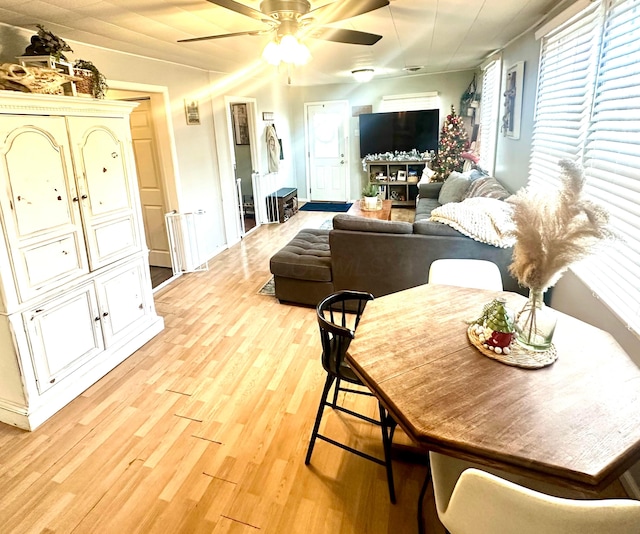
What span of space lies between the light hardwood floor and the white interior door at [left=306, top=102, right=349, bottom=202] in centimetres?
540

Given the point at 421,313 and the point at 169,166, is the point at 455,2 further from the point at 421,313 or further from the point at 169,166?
the point at 169,166

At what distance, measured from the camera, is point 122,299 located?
2916mm

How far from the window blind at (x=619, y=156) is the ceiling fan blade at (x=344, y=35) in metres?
1.27

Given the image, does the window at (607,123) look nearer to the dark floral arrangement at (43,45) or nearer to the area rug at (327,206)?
the dark floral arrangement at (43,45)

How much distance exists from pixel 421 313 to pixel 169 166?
141 inches

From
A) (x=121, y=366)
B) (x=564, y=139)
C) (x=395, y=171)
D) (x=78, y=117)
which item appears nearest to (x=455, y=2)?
(x=564, y=139)

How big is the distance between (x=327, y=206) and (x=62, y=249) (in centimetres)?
587

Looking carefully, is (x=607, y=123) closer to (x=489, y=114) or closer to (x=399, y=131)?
(x=489, y=114)

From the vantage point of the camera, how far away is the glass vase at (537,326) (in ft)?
4.59

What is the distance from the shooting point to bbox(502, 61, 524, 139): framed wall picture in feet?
12.5

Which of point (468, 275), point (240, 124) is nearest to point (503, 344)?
point (468, 275)

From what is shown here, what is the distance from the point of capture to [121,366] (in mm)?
2863

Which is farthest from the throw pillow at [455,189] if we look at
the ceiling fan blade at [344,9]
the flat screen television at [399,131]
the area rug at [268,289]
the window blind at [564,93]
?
the ceiling fan blade at [344,9]

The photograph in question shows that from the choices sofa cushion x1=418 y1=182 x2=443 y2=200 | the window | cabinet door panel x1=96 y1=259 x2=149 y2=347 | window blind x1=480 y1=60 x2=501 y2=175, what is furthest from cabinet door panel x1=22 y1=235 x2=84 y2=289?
sofa cushion x1=418 y1=182 x2=443 y2=200
